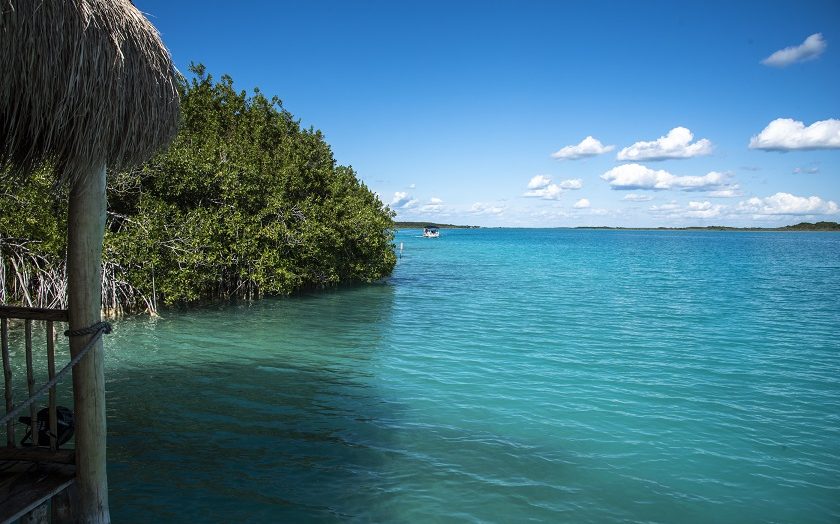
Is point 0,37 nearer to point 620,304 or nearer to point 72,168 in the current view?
point 72,168

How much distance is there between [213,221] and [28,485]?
1452 cm

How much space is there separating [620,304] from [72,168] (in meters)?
23.9

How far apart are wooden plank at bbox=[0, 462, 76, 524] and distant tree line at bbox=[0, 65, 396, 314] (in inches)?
343

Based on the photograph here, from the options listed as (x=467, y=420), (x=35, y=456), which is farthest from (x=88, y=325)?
(x=467, y=420)

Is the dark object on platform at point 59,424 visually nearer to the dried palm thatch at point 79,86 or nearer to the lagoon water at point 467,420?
the lagoon water at point 467,420

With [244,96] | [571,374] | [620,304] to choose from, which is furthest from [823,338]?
[244,96]

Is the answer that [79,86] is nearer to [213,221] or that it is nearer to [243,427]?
[243,427]

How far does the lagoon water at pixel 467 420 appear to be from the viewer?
6477 millimetres

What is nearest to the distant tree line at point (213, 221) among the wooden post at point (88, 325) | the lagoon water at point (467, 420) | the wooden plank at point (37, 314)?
the lagoon water at point (467, 420)

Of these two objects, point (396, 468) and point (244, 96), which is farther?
point (244, 96)

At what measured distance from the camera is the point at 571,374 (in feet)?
40.8

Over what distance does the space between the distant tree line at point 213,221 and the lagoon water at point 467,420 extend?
5.76 feet

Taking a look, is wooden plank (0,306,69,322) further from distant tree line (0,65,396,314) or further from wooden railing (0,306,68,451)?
distant tree line (0,65,396,314)

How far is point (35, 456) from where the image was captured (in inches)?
187
